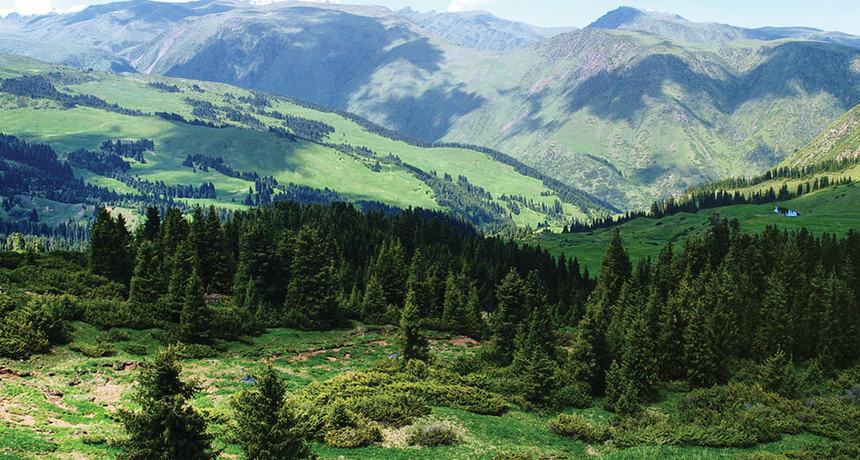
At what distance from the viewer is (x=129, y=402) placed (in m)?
49.9

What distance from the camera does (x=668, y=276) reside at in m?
117

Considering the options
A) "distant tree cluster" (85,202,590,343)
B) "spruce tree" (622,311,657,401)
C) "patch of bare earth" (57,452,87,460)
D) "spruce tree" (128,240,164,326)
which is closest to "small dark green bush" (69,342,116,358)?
"distant tree cluster" (85,202,590,343)

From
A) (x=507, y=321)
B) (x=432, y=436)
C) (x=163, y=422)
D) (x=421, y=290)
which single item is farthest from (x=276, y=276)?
(x=163, y=422)

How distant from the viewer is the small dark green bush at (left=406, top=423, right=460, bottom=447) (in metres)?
50.0

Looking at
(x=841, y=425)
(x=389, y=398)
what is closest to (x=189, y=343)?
(x=389, y=398)

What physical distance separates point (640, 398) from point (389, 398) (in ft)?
111

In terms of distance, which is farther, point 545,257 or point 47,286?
point 545,257

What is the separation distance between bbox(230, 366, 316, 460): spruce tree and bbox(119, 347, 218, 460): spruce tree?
169 inches

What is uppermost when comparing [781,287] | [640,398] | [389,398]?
[781,287]

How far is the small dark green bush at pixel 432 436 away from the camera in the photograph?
5003cm

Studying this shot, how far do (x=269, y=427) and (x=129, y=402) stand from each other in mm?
21344

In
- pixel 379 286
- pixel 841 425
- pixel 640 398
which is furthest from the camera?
pixel 379 286

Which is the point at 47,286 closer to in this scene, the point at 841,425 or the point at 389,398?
the point at 389,398

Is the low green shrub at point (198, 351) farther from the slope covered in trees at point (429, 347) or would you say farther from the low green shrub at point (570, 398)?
the low green shrub at point (570, 398)
